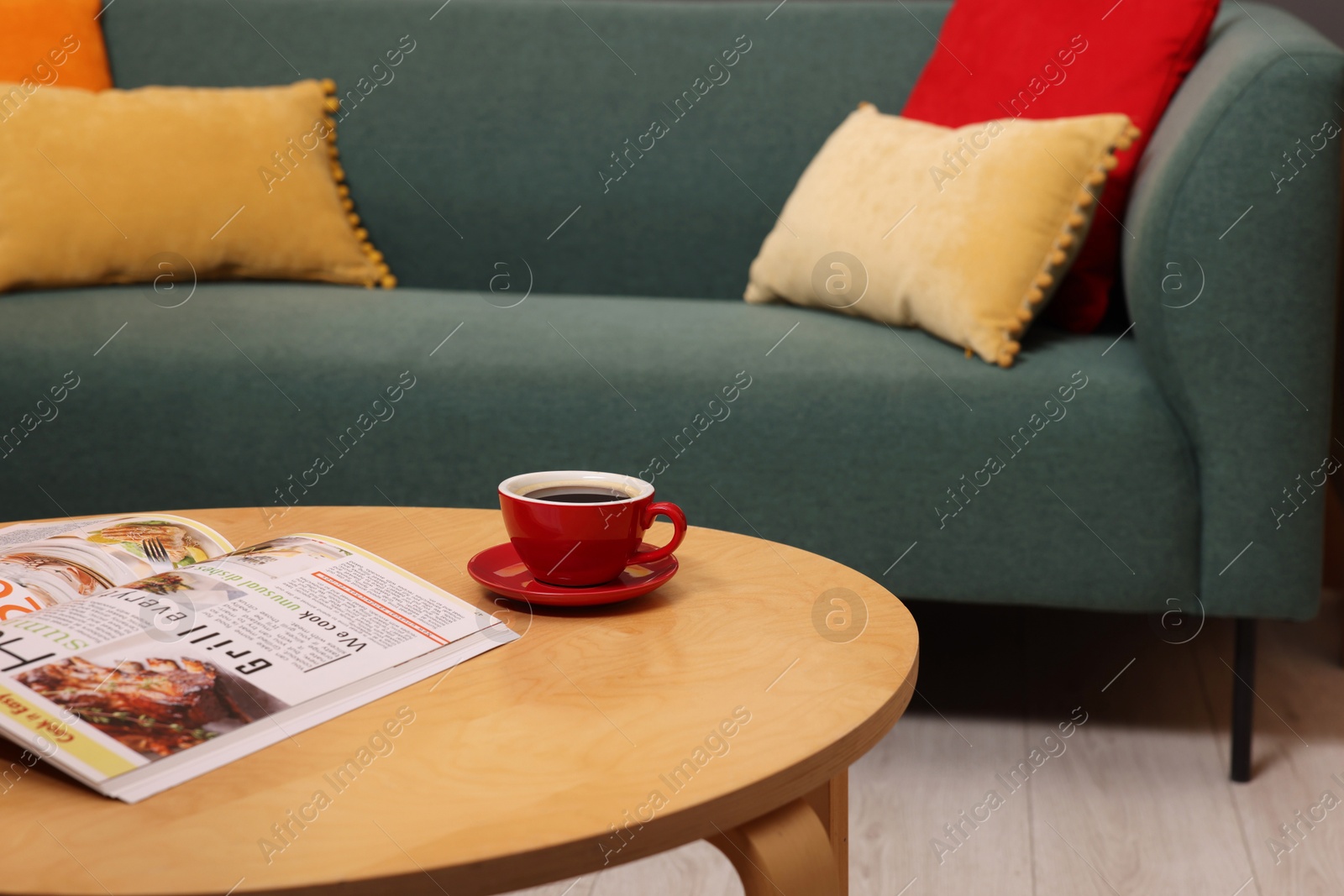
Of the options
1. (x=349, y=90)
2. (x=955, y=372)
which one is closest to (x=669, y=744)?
(x=955, y=372)

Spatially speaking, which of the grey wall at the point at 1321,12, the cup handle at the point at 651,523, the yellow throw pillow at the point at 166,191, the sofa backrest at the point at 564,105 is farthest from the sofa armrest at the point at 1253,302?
the yellow throw pillow at the point at 166,191

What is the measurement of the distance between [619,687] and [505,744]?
79mm

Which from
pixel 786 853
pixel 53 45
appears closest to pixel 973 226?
pixel 786 853

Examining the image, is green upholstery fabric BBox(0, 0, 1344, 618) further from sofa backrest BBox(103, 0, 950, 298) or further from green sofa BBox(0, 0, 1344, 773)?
sofa backrest BBox(103, 0, 950, 298)

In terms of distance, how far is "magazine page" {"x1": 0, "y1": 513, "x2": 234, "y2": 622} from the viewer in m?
0.64

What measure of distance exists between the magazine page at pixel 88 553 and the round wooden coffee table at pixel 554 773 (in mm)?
154

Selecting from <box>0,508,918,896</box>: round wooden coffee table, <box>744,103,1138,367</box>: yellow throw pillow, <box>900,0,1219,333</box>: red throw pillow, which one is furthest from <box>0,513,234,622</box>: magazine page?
<box>900,0,1219,333</box>: red throw pillow

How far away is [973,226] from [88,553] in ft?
3.53

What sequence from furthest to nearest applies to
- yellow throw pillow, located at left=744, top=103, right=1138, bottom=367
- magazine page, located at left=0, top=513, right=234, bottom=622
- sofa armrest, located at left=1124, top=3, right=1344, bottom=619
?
yellow throw pillow, located at left=744, top=103, right=1138, bottom=367, sofa armrest, located at left=1124, top=3, right=1344, bottom=619, magazine page, located at left=0, top=513, right=234, bottom=622

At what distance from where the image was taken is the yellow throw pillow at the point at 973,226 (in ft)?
4.63

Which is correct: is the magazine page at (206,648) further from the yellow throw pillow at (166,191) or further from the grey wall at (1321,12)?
the grey wall at (1321,12)

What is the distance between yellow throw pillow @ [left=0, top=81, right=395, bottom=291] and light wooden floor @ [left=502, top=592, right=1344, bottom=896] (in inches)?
44.7

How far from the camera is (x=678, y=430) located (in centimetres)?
142

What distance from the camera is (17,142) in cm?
171
